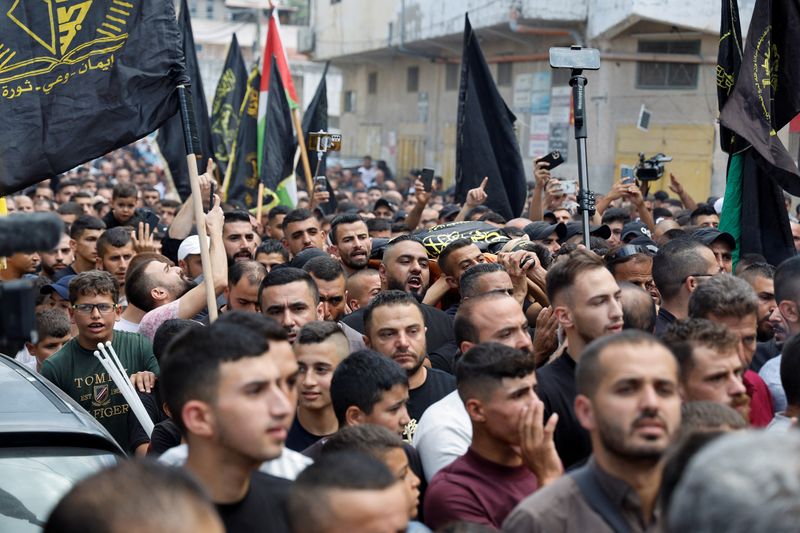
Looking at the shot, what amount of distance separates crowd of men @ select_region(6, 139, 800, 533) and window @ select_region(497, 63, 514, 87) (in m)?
19.3

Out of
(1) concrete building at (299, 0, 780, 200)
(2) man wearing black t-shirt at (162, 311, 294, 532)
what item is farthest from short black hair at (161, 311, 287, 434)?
(1) concrete building at (299, 0, 780, 200)

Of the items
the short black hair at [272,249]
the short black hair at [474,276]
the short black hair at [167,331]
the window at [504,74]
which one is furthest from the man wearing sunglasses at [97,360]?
the window at [504,74]

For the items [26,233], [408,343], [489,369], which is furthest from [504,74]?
[26,233]

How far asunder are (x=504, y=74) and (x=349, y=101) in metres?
12.2

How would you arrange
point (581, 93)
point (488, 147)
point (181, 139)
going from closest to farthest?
1. point (581, 93)
2. point (488, 147)
3. point (181, 139)

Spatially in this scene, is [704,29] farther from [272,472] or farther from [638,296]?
[272,472]

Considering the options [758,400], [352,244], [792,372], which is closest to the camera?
[792,372]

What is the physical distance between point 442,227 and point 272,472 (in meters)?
4.64

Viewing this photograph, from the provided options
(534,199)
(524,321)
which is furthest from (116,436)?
(534,199)

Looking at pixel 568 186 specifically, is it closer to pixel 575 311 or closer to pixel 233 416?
pixel 575 311

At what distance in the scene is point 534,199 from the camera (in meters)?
11.0

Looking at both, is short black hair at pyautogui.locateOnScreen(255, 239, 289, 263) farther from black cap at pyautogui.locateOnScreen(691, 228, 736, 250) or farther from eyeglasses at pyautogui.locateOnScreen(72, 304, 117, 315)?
black cap at pyautogui.locateOnScreen(691, 228, 736, 250)

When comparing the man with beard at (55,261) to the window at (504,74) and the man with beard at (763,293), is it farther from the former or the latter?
the window at (504,74)

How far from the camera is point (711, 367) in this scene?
4.37m
